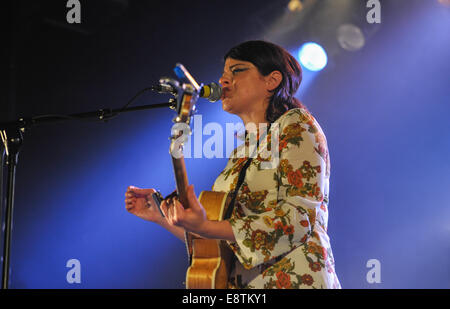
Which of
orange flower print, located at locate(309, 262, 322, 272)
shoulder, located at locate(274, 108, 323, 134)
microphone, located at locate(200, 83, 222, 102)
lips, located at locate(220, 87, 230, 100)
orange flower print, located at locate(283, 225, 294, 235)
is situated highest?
lips, located at locate(220, 87, 230, 100)

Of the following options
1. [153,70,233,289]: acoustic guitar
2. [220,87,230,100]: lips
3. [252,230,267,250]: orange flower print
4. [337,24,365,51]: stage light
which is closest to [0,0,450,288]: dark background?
[337,24,365,51]: stage light

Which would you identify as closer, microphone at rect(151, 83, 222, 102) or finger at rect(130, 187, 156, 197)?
microphone at rect(151, 83, 222, 102)

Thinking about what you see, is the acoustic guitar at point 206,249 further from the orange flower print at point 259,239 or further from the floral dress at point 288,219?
the orange flower print at point 259,239

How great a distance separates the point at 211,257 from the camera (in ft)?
5.47

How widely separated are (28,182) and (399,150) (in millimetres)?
2967

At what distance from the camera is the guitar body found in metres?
1.61

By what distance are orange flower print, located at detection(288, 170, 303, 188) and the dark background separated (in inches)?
75.6

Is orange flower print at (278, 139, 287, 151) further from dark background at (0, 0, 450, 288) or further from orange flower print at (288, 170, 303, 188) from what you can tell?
dark background at (0, 0, 450, 288)

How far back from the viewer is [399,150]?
3.34 meters

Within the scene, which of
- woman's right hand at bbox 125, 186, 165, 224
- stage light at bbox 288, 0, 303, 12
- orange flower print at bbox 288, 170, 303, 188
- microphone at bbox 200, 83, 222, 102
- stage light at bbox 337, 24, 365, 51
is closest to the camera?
orange flower print at bbox 288, 170, 303, 188

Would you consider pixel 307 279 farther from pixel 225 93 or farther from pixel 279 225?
pixel 225 93

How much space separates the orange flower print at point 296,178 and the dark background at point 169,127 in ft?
6.30
